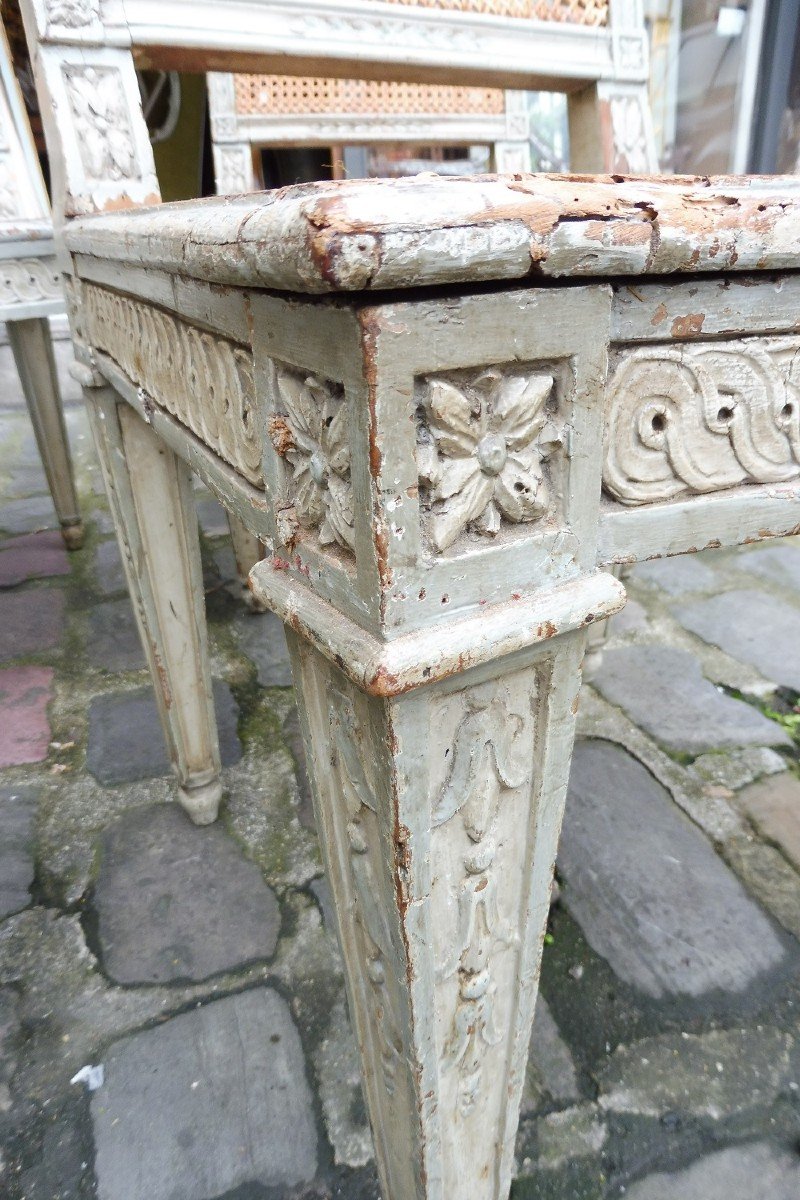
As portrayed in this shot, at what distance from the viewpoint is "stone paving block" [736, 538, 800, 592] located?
2164 millimetres

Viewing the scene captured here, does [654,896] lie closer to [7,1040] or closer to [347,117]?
[7,1040]

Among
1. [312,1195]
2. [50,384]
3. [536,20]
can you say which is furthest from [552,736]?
[50,384]

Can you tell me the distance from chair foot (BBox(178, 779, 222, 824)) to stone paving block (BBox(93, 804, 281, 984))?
0.07 feet

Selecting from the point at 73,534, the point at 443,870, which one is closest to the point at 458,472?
the point at 443,870

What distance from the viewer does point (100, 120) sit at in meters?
1.08

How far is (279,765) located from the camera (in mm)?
1511

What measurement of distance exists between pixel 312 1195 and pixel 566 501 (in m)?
0.81

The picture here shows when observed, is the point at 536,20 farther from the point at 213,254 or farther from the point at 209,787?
the point at 209,787

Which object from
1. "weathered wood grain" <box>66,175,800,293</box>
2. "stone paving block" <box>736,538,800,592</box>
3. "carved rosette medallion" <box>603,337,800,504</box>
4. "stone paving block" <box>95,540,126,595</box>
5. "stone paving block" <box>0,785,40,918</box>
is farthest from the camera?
"stone paving block" <box>95,540,126,595</box>

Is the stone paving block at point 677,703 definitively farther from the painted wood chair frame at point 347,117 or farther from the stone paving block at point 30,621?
the painted wood chair frame at point 347,117

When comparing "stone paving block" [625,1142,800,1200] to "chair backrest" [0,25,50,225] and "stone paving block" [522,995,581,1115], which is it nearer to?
"stone paving block" [522,995,581,1115]

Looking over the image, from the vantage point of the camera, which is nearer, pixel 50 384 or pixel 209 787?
pixel 209 787

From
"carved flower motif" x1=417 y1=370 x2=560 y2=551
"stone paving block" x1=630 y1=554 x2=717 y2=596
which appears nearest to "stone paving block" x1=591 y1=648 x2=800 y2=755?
"stone paving block" x1=630 y1=554 x2=717 y2=596

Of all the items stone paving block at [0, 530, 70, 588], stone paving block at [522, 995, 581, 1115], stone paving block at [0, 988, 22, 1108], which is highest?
stone paving block at [0, 530, 70, 588]
